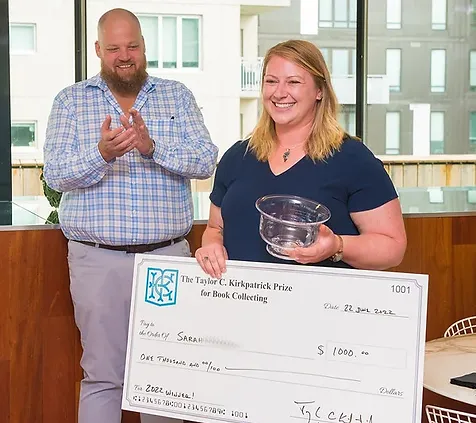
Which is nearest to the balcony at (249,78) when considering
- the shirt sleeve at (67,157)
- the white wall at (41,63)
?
the white wall at (41,63)

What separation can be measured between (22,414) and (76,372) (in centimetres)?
24

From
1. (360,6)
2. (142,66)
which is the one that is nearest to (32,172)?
(142,66)

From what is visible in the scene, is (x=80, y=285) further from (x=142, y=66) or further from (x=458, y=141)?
(x=458, y=141)

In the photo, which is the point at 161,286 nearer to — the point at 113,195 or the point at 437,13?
the point at 113,195

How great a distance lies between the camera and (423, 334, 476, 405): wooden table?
6.72 ft

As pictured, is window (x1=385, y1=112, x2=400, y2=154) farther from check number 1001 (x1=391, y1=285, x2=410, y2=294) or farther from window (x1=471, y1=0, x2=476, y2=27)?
check number 1001 (x1=391, y1=285, x2=410, y2=294)

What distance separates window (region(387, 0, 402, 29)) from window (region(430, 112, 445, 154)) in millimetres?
559

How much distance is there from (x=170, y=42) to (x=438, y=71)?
60.9 inches

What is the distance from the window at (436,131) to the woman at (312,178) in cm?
294

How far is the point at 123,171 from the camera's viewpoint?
2730 mm

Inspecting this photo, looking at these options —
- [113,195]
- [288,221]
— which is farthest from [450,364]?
[113,195]

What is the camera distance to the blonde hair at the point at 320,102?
6.75 ft

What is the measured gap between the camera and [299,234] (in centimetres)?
194

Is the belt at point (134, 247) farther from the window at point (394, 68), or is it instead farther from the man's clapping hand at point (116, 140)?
the window at point (394, 68)
